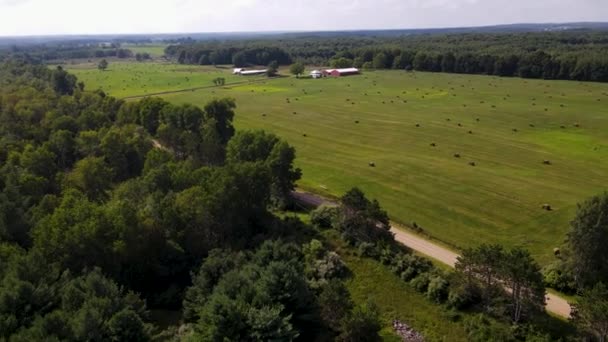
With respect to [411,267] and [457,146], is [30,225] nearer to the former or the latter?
[411,267]

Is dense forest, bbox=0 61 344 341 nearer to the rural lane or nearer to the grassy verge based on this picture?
the grassy verge

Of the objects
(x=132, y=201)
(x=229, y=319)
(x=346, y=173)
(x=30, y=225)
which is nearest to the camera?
(x=229, y=319)

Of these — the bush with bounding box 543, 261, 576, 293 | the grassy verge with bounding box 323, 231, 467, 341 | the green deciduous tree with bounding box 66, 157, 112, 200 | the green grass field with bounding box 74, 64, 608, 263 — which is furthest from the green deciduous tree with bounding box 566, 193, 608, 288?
the green deciduous tree with bounding box 66, 157, 112, 200

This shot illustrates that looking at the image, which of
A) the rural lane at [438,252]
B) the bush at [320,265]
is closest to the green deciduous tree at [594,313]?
the rural lane at [438,252]

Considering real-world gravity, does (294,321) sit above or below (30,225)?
below

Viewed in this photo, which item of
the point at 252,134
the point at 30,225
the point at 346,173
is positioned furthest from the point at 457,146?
the point at 30,225

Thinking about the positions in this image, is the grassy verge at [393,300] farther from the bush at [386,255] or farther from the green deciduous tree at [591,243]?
the green deciduous tree at [591,243]
